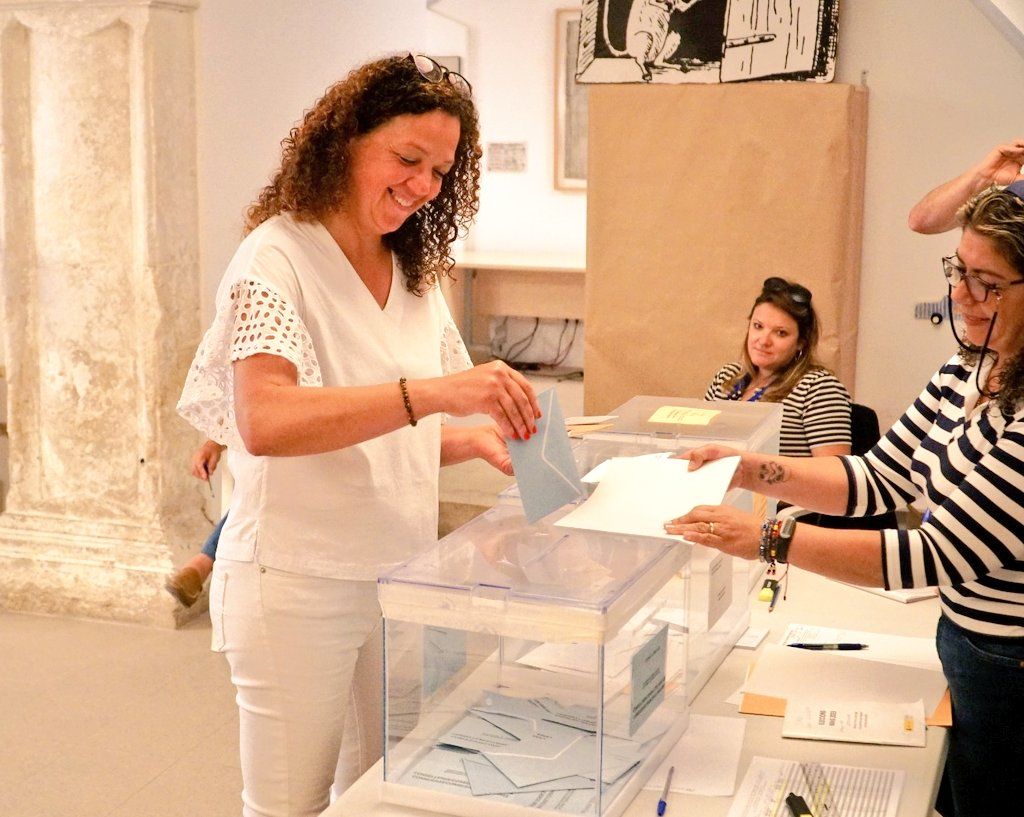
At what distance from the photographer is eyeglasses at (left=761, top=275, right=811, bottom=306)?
12.8 ft

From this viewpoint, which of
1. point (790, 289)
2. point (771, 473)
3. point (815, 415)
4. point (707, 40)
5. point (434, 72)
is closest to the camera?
point (434, 72)

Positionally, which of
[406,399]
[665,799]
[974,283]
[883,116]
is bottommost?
[665,799]

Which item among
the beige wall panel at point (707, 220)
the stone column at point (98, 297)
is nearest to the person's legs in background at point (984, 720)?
the beige wall panel at point (707, 220)

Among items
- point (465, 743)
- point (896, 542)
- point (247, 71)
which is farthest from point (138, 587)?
point (896, 542)

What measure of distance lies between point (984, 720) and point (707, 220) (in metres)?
2.78

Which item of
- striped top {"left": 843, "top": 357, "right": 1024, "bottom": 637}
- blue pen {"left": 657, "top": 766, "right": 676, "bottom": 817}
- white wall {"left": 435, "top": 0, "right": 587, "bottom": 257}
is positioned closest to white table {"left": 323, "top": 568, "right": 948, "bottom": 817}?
blue pen {"left": 657, "top": 766, "right": 676, "bottom": 817}

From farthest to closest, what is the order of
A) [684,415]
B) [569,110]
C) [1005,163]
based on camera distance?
[569,110]
[1005,163]
[684,415]

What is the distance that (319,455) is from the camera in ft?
6.09

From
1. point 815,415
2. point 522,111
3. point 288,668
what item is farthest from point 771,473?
point 522,111

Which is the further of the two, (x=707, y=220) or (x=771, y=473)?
(x=707, y=220)

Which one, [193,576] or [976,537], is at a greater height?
[976,537]

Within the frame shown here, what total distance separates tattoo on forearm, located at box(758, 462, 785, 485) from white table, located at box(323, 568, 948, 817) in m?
0.30

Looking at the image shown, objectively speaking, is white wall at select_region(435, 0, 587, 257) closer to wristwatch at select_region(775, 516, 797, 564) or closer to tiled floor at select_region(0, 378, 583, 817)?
tiled floor at select_region(0, 378, 583, 817)

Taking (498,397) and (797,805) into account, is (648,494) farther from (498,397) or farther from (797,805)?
(797,805)
